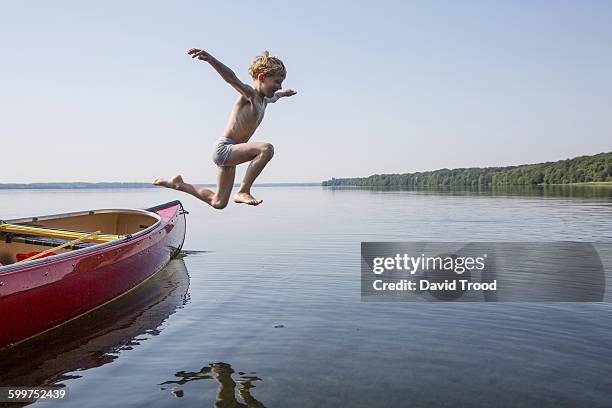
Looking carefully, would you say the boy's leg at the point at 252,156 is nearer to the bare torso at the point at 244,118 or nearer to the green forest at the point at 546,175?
the bare torso at the point at 244,118

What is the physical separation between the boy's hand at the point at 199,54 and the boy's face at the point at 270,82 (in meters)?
0.67

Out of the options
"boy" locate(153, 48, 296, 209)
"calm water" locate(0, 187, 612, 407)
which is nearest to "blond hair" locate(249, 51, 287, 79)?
"boy" locate(153, 48, 296, 209)

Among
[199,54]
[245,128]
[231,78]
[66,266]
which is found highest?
[199,54]

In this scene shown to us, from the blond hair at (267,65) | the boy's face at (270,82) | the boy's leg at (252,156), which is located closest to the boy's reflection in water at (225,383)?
the boy's leg at (252,156)

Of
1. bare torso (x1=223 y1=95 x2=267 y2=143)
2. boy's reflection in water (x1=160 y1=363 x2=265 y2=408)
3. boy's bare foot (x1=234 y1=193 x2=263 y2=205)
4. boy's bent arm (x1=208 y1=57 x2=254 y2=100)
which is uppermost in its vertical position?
boy's bent arm (x1=208 y1=57 x2=254 y2=100)

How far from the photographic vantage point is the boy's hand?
426 cm

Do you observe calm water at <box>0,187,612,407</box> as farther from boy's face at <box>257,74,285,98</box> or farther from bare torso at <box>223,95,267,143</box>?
boy's face at <box>257,74,285,98</box>

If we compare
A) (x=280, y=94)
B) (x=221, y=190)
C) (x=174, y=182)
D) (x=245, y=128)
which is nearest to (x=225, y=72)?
(x=245, y=128)

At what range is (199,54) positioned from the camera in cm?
429

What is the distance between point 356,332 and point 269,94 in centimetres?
754

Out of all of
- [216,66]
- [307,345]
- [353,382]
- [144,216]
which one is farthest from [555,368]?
[144,216]

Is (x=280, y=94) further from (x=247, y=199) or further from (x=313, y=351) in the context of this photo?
(x=313, y=351)

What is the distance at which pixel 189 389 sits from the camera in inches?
340

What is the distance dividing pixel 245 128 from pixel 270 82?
1.76 ft
